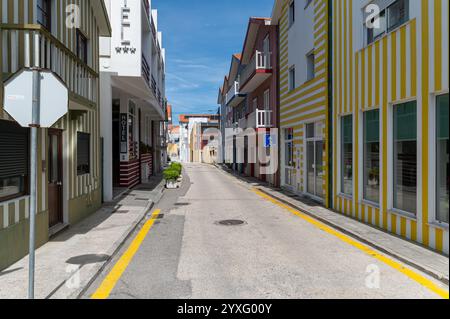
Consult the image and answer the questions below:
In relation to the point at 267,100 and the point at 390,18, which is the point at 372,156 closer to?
the point at 390,18

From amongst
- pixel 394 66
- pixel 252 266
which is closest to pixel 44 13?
pixel 252 266

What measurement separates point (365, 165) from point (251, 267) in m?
4.95

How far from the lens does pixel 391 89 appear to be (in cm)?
766

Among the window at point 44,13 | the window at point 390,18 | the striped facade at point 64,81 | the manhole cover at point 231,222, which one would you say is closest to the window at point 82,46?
the striped facade at point 64,81

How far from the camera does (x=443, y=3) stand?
6.08 m

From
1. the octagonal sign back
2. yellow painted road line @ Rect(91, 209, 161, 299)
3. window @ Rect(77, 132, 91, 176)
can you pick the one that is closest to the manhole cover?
yellow painted road line @ Rect(91, 209, 161, 299)

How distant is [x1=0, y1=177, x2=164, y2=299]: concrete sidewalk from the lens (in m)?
4.77

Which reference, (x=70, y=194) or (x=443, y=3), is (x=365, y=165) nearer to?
(x=443, y=3)

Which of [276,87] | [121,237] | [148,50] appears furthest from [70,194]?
[276,87]

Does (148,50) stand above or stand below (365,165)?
above

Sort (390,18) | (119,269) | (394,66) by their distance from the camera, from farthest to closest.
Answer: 1. (390,18)
2. (394,66)
3. (119,269)

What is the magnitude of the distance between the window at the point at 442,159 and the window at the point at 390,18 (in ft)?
7.34

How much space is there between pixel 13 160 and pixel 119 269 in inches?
101

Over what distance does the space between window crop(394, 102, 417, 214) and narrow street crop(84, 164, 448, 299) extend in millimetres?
1555
